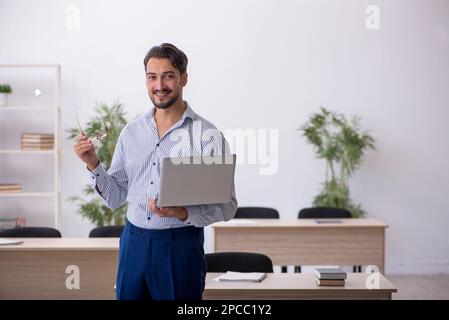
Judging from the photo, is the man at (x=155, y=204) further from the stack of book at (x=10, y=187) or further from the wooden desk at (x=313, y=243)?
the stack of book at (x=10, y=187)

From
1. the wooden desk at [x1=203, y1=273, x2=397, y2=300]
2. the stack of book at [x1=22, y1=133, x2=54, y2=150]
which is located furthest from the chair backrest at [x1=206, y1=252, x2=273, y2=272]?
the stack of book at [x1=22, y1=133, x2=54, y2=150]

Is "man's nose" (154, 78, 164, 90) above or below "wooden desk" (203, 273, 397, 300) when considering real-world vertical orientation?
above

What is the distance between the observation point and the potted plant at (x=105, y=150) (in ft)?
23.7

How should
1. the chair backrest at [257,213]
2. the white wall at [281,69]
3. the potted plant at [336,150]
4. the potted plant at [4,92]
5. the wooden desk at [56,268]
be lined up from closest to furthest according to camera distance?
the wooden desk at [56,268] < the chair backrest at [257,213] < the potted plant at [336,150] < the potted plant at [4,92] < the white wall at [281,69]

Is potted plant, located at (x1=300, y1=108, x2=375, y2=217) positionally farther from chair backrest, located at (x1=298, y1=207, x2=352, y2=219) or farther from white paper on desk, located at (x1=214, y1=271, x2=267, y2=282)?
white paper on desk, located at (x1=214, y1=271, x2=267, y2=282)

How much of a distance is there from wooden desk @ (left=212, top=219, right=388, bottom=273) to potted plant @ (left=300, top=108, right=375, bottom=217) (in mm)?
1468

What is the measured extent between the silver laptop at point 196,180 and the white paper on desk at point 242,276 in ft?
4.36

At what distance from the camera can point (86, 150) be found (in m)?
2.44

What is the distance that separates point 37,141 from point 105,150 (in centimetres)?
78

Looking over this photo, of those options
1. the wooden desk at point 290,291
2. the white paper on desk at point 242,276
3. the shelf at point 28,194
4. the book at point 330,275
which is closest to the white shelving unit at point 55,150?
the shelf at point 28,194

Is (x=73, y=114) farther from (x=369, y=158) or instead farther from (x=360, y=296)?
(x=360, y=296)

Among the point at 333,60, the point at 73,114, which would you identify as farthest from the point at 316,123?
the point at 73,114

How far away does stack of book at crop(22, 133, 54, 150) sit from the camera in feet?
24.5

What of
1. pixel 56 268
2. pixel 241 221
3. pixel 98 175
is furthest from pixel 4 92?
pixel 98 175
